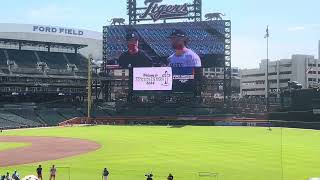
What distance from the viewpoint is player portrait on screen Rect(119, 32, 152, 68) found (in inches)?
4173

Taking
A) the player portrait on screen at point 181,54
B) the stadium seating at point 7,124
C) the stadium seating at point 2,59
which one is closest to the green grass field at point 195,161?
the stadium seating at point 7,124

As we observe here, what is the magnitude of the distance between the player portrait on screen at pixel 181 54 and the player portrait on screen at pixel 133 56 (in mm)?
5610

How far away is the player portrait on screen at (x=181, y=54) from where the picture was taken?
103000 mm

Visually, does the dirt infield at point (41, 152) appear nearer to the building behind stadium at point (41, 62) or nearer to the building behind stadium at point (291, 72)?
the building behind stadium at point (41, 62)

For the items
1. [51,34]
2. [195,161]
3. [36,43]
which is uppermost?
[51,34]

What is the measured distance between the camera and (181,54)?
104000 millimetres

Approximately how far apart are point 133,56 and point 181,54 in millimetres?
Result: 10534

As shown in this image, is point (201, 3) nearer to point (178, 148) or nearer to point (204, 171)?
point (178, 148)

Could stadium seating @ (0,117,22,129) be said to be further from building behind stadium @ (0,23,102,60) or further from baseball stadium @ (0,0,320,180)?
building behind stadium @ (0,23,102,60)

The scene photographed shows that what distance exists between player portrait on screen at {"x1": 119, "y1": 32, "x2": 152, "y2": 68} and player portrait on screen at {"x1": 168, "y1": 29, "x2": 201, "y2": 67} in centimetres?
561

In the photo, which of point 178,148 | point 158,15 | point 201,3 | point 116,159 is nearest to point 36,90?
point 158,15

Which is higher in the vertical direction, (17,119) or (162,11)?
(162,11)

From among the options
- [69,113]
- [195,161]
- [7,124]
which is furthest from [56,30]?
[195,161]

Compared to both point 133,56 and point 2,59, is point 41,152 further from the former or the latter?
point 2,59
